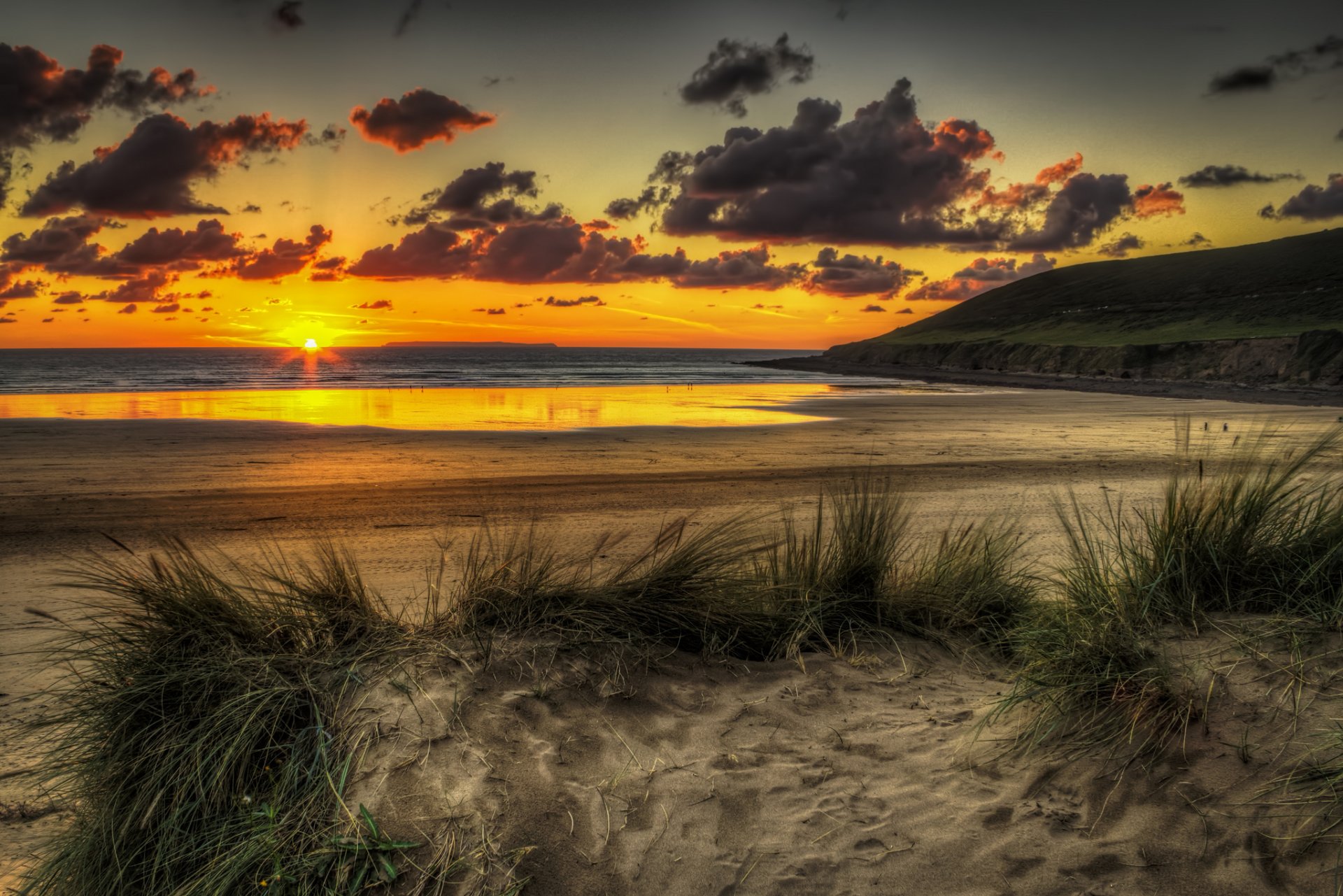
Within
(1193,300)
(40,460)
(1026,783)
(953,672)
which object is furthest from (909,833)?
(1193,300)

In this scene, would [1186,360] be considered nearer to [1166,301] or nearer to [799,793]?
[1166,301]

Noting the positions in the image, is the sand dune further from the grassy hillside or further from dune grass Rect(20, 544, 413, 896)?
the grassy hillside

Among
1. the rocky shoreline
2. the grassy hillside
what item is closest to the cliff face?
the rocky shoreline

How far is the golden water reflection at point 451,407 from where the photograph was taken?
2353 cm

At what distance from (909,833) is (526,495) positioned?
8.90 meters

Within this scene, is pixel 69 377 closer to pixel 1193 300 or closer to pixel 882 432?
pixel 882 432

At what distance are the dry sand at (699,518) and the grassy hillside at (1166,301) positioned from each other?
45.1m

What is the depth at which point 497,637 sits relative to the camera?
419 centimetres

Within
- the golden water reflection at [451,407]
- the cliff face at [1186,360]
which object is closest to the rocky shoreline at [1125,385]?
the cliff face at [1186,360]

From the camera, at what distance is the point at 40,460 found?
14.7m

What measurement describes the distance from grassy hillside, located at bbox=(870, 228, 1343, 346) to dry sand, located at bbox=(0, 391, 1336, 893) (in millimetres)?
45081

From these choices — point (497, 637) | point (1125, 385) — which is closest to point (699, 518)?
point (497, 637)

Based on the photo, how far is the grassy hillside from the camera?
6372 cm

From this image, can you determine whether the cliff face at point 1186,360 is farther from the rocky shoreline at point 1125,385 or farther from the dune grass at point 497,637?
the dune grass at point 497,637
